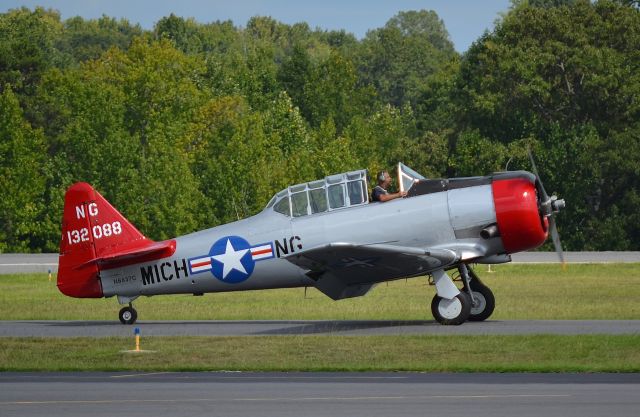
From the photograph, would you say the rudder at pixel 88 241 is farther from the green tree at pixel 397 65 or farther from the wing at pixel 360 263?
the green tree at pixel 397 65

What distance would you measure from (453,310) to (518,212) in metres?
2.02

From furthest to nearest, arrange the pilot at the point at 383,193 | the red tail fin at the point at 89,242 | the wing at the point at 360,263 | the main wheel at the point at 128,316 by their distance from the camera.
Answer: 1. the main wheel at the point at 128,316
2. the red tail fin at the point at 89,242
3. the pilot at the point at 383,193
4. the wing at the point at 360,263

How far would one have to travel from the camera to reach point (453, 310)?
73.0 ft

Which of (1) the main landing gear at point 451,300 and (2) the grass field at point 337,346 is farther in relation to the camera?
(1) the main landing gear at point 451,300

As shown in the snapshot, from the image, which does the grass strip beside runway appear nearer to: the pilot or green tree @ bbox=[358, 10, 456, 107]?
the pilot

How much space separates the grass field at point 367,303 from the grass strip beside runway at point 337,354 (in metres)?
5.19

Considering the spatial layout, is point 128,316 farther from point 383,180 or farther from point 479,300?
point 479,300

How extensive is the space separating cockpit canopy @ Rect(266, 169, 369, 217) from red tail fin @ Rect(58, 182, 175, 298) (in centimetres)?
250

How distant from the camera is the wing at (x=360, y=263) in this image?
69.5 feet

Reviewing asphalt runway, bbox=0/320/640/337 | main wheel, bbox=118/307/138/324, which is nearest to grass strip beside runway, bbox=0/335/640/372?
asphalt runway, bbox=0/320/640/337
